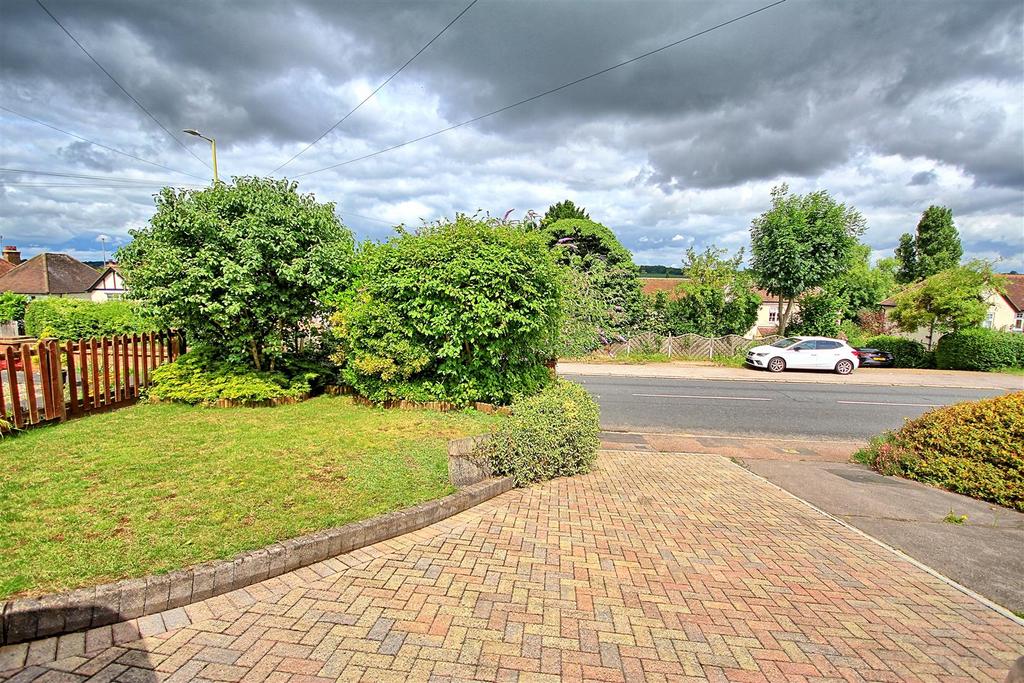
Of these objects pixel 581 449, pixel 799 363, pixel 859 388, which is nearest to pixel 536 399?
pixel 581 449

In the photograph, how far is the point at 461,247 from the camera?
7.88 metres

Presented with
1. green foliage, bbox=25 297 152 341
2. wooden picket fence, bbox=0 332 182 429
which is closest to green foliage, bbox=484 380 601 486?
wooden picket fence, bbox=0 332 182 429

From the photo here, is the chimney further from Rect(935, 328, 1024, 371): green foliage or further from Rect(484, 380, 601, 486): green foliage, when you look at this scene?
Rect(935, 328, 1024, 371): green foliage

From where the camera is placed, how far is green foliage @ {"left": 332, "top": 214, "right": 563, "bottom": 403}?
770cm

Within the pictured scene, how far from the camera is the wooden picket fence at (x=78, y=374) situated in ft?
19.3

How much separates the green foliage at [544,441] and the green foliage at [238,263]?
458 cm

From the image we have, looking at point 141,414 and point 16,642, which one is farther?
point 141,414

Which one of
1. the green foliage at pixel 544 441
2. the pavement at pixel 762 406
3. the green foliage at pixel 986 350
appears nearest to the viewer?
the green foliage at pixel 544 441

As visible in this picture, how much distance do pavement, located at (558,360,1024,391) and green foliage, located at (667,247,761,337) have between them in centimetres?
479

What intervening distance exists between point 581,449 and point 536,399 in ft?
2.95

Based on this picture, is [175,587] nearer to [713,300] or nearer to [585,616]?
[585,616]

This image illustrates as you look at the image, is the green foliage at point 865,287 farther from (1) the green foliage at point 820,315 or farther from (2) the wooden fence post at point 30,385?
(2) the wooden fence post at point 30,385

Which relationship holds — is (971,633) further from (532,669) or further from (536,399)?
(536,399)

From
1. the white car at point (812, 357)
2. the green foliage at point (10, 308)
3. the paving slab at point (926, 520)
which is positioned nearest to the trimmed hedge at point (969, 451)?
the paving slab at point (926, 520)
